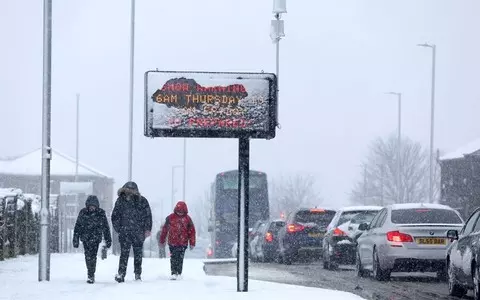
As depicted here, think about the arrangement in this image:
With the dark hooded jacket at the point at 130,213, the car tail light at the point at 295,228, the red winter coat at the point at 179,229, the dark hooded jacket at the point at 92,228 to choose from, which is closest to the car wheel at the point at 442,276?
the red winter coat at the point at 179,229

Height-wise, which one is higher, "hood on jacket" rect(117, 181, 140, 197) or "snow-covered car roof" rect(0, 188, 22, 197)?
"hood on jacket" rect(117, 181, 140, 197)

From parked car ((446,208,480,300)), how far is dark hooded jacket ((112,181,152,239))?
506 cm

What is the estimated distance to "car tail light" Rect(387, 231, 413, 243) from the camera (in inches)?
784

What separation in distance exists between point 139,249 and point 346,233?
8.60 meters

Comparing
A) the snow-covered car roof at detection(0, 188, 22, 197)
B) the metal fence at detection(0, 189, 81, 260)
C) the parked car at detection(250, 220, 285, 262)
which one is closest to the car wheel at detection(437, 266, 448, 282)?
the metal fence at detection(0, 189, 81, 260)

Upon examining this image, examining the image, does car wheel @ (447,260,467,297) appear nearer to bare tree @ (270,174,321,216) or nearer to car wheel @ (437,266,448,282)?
car wheel @ (437,266,448,282)

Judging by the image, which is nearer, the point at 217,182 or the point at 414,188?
the point at 217,182

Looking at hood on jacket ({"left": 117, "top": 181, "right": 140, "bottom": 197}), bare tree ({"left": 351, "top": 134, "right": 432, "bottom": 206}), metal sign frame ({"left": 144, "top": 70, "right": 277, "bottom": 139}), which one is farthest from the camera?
bare tree ({"left": 351, "top": 134, "right": 432, "bottom": 206})

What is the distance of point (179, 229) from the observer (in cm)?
1977

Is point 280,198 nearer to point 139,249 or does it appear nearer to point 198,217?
point 198,217

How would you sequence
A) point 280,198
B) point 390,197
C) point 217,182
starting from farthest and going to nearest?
point 280,198, point 390,197, point 217,182

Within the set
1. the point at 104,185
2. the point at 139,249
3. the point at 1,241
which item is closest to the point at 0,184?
the point at 104,185

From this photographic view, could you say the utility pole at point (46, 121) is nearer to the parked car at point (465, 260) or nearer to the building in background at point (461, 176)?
the parked car at point (465, 260)

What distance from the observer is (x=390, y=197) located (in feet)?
354
